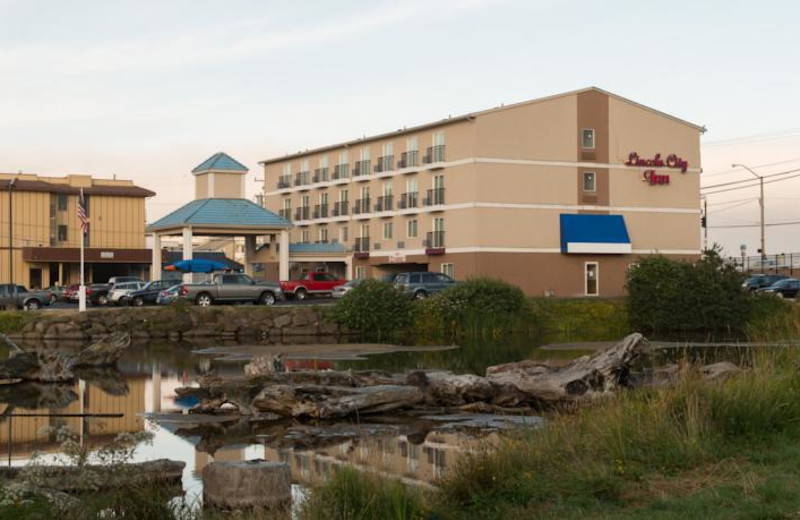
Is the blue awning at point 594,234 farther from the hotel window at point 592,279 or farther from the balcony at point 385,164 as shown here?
the balcony at point 385,164

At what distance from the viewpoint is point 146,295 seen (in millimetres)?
55969

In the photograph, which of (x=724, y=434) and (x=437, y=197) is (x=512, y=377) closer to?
(x=724, y=434)

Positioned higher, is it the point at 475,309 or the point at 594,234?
the point at 594,234

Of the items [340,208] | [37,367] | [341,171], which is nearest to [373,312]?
[37,367]

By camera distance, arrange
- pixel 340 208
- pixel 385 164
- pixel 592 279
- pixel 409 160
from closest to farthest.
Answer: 1. pixel 592 279
2. pixel 409 160
3. pixel 385 164
4. pixel 340 208

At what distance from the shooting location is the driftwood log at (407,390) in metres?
18.2

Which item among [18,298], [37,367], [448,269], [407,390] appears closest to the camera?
[407,390]

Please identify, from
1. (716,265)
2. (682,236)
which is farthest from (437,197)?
(716,265)

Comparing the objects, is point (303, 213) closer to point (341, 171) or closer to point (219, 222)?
point (341, 171)

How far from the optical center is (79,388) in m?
23.9

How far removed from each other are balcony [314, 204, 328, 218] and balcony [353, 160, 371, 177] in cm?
556

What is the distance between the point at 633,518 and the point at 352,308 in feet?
113

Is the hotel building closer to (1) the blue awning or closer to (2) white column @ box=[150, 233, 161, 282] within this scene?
(1) the blue awning

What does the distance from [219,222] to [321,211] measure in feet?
69.8
